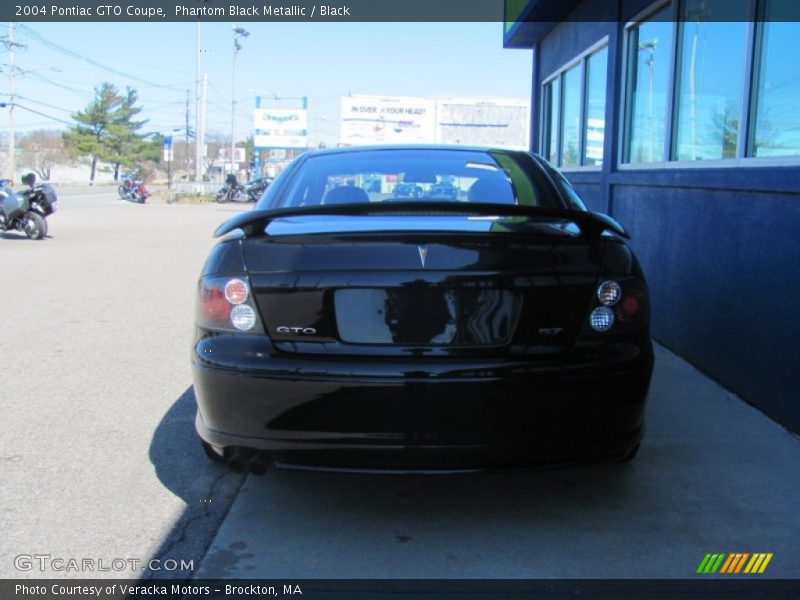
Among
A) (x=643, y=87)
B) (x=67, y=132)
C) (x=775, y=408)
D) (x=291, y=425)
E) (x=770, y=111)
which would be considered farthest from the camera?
(x=67, y=132)

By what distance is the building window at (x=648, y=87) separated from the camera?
7.08m

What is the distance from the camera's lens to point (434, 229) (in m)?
2.99

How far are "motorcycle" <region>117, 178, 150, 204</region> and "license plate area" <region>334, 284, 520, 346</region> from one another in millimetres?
38444

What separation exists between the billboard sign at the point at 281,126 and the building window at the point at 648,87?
47.7 m

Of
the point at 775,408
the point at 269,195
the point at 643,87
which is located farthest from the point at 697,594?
the point at 643,87

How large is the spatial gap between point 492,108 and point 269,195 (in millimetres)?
37373

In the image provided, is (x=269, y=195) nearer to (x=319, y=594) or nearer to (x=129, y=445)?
(x=129, y=445)

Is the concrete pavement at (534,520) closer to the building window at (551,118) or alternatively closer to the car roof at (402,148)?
the car roof at (402,148)

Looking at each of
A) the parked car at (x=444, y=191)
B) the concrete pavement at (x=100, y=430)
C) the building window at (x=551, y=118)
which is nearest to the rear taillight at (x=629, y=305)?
the parked car at (x=444, y=191)

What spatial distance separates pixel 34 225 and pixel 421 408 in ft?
50.2

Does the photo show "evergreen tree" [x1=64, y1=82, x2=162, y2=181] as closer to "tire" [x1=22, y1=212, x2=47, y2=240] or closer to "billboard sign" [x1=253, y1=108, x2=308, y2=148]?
"billboard sign" [x1=253, y1=108, x2=308, y2=148]

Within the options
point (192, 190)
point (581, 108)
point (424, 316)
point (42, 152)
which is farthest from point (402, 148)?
point (42, 152)

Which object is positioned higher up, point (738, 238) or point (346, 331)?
point (738, 238)

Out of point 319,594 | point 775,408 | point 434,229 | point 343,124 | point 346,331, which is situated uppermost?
point 343,124
